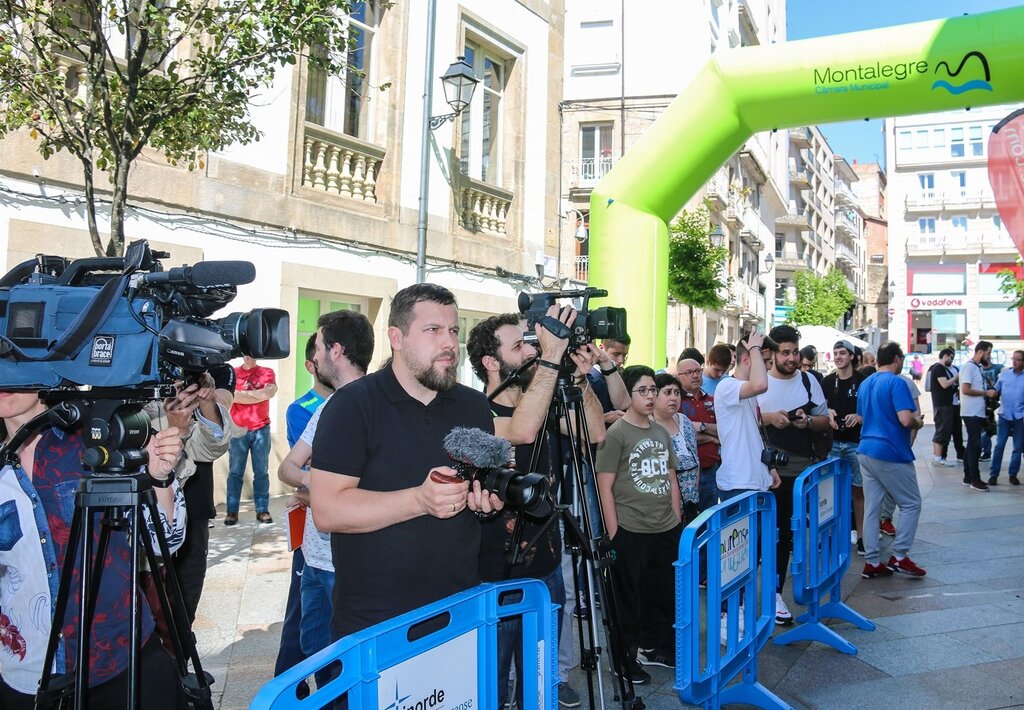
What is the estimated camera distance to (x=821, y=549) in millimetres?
4988

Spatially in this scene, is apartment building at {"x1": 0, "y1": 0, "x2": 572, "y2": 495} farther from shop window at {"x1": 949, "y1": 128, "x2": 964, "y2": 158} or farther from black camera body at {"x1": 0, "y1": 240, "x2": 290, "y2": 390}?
shop window at {"x1": 949, "y1": 128, "x2": 964, "y2": 158}

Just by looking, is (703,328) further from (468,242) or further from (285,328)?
(285,328)

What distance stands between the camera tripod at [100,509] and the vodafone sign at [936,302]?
58291mm

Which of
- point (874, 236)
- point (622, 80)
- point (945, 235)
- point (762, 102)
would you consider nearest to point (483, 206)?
point (762, 102)

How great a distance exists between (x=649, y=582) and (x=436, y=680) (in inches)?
117

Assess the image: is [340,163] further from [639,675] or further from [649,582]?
[639,675]

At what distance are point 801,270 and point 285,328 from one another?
5314 cm

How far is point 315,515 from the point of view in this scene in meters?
2.34

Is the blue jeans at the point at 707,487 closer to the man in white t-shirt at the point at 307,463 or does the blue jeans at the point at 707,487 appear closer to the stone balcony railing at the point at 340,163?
the man in white t-shirt at the point at 307,463

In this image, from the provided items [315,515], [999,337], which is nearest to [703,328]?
[315,515]

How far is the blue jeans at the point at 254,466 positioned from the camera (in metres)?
7.61

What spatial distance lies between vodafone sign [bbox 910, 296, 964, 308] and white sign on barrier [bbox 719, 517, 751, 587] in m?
55.7

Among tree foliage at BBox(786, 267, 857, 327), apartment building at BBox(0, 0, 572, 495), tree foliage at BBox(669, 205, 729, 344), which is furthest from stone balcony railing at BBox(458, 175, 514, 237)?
tree foliage at BBox(786, 267, 857, 327)

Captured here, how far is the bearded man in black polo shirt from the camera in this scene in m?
2.32
